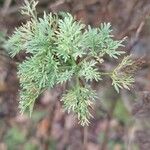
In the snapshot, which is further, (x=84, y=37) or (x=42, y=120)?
(x=42, y=120)

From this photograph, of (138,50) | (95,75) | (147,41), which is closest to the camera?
(95,75)

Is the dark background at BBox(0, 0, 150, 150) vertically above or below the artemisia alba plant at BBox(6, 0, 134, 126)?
above

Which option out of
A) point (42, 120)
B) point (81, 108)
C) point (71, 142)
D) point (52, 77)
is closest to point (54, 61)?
point (52, 77)

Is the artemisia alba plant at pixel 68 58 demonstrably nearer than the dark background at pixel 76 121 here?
Yes

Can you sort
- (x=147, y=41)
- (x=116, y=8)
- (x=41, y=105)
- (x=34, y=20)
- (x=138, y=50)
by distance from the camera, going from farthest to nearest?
(x=41, y=105) → (x=138, y=50) → (x=147, y=41) → (x=116, y=8) → (x=34, y=20)

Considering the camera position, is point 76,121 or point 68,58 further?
point 76,121

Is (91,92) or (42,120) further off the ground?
(42,120)

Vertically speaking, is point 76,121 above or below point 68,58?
above

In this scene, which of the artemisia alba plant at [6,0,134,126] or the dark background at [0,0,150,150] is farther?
the dark background at [0,0,150,150]

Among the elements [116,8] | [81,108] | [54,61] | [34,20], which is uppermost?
[116,8]

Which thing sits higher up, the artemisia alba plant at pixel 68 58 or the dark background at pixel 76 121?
the dark background at pixel 76 121

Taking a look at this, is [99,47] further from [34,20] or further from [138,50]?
[138,50]
